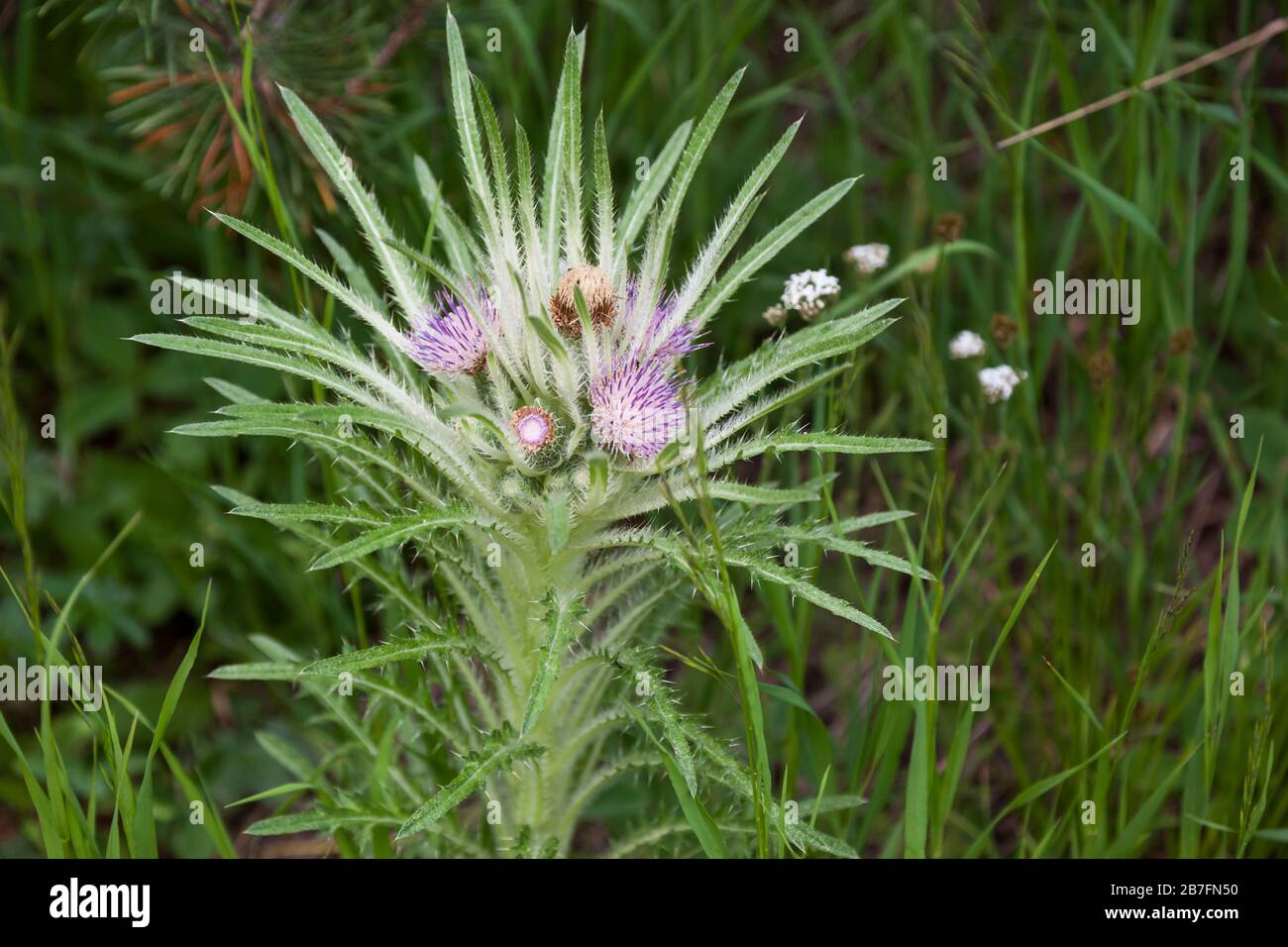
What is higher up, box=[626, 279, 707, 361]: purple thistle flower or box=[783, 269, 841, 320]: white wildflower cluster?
box=[783, 269, 841, 320]: white wildflower cluster

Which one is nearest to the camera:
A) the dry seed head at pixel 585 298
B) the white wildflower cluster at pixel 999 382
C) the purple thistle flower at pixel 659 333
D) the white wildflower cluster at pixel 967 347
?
the dry seed head at pixel 585 298

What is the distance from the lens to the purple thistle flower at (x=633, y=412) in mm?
2004

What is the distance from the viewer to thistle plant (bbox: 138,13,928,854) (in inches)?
78.2

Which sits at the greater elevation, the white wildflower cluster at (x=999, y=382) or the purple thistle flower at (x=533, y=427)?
the white wildflower cluster at (x=999, y=382)

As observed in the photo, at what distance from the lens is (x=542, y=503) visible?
2.06 meters

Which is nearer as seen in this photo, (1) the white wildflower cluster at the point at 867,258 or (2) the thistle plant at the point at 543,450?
(2) the thistle plant at the point at 543,450

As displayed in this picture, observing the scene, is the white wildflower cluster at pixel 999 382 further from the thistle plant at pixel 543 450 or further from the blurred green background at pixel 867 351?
the thistle plant at pixel 543 450

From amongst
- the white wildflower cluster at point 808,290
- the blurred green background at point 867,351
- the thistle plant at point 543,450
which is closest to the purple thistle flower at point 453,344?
the thistle plant at point 543,450

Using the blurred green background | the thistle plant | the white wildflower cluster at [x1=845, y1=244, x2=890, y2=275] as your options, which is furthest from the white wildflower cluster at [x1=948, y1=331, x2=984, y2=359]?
the thistle plant

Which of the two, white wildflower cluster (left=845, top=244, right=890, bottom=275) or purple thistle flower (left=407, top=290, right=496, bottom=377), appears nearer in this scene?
purple thistle flower (left=407, top=290, right=496, bottom=377)

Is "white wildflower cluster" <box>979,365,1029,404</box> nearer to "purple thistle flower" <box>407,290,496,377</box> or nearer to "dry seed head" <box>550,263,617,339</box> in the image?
"dry seed head" <box>550,263,617,339</box>

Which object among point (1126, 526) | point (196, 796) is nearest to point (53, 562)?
point (196, 796)

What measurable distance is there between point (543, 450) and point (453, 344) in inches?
9.3

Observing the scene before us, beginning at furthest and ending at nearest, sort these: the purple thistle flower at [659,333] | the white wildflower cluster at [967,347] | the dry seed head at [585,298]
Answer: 1. the white wildflower cluster at [967,347]
2. the purple thistle flower at [659,333]
3. the dry seed head at [585,298]
